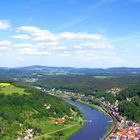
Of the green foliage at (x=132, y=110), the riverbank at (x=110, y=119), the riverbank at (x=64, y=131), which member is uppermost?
the green foliage at (x=132, y=110)

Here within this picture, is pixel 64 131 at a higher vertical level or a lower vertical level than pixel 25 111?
lower

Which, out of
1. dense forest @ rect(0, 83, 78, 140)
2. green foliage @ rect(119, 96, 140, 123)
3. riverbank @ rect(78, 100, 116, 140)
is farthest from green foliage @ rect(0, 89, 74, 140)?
green foliage @ rect(119, 96, 140, 123)

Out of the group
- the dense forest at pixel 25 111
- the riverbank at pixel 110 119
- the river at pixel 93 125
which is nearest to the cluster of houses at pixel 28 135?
the dense forest at pixel 25 111

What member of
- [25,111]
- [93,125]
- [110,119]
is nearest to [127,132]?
[93,125]

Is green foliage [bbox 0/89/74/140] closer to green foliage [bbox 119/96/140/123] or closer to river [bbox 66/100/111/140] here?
river [bbox 66/100/111/140]

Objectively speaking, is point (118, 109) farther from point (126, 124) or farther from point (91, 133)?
point (91, 133)

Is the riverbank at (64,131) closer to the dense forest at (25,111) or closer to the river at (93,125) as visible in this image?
the river at (93,125)

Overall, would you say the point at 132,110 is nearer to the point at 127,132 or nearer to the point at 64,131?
the point at 127,132

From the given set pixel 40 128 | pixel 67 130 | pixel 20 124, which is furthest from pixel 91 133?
pixel 20 124

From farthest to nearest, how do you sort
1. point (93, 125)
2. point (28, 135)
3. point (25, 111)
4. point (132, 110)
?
point (132, 110)
point (25, 111)
point (93, 125)
point (28, 135)
